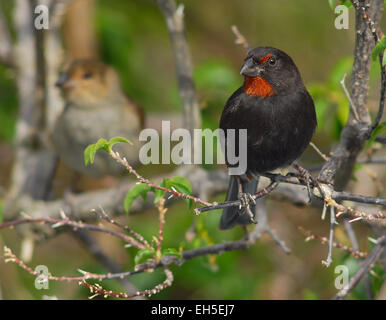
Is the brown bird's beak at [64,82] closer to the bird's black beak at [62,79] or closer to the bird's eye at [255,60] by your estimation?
the bird's black beak at [62,79]

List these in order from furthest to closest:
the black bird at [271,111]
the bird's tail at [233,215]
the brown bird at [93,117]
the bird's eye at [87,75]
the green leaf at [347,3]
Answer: the bird's eye at [87,75] < the brown bird at [93,117] < the bird's tail at [233,215] < the black bird at [271,111] < the green leaf at [347,3]

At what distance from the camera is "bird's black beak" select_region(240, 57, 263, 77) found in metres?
2.66

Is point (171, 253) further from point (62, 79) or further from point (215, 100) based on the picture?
point (62, 79)

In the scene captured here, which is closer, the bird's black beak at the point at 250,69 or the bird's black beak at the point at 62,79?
the bird's black beak at the point at 250,69

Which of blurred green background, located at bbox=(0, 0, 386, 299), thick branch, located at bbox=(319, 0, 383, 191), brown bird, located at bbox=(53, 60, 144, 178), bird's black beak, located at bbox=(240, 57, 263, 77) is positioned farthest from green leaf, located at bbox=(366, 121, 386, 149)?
brown bird, located at bbox=(53, 60, 144, 178)

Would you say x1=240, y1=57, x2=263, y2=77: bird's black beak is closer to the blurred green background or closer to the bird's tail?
the bird's tail

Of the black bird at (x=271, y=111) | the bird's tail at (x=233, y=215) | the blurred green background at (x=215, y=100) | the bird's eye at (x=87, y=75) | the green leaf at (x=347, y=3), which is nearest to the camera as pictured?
the green leaf at (x=347, y=3)

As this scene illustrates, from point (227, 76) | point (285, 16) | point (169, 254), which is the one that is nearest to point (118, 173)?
point (227, 76)

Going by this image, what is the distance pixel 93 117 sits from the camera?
484 centimetres

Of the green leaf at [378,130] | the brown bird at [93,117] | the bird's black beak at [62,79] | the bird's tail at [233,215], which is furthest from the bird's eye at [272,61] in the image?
the bird's black beak at [62,79]

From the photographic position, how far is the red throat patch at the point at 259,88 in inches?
107

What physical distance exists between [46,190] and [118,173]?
23.4 inches

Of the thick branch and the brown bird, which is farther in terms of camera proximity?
the brown bird
